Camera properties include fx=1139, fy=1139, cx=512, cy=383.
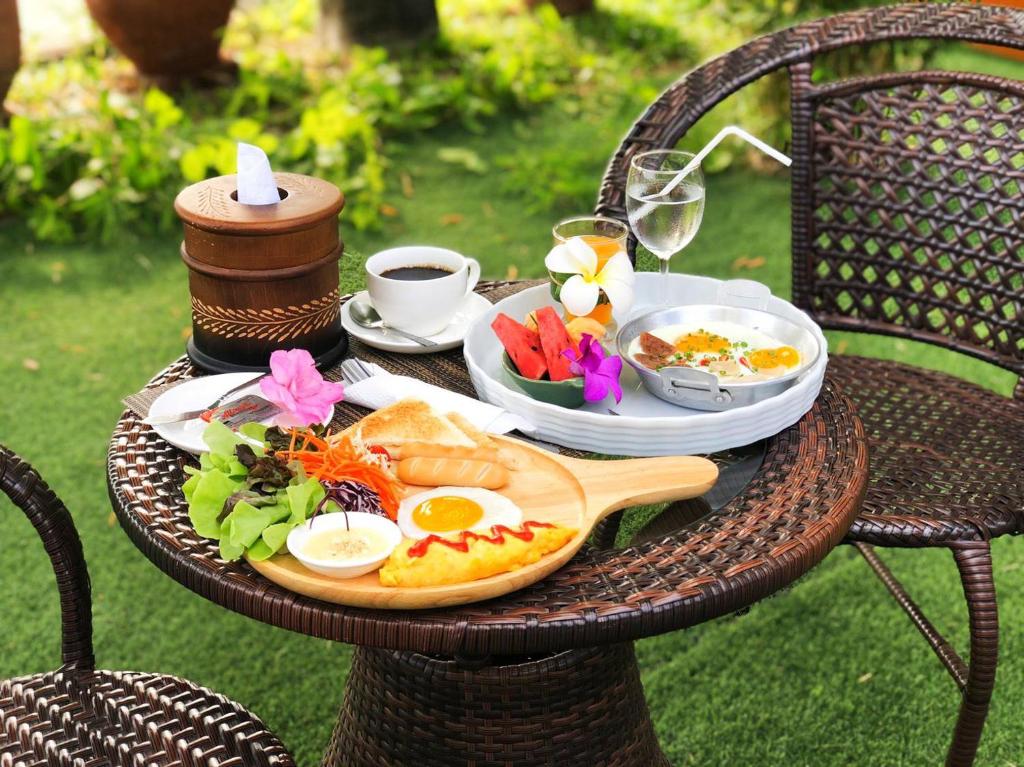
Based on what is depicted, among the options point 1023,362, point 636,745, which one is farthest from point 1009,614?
point 636,745

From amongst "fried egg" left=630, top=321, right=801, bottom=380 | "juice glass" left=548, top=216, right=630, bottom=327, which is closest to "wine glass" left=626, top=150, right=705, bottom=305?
"juice glass" left=548, top=216, right=630, bottom=327

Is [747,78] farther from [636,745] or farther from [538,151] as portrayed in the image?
[538,151]

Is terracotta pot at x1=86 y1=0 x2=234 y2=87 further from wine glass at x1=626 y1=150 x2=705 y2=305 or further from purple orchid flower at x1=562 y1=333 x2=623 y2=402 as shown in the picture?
purple orchid flower at x1=562 y1=333 x2=623 y2=402

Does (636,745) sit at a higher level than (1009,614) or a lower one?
higher

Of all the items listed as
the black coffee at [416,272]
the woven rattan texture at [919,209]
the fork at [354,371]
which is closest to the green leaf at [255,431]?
the fork at [354,371]

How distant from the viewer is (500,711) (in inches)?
68.7

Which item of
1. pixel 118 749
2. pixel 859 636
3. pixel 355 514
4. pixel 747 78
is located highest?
pixel 747 78

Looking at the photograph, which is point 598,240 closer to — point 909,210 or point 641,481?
point 641,481

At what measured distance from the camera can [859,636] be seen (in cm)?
268

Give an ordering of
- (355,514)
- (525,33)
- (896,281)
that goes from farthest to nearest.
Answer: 1. (525,33)
2. (896,281)
3. (355,514)

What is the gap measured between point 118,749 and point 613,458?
776 mm

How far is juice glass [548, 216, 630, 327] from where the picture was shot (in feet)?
5.78

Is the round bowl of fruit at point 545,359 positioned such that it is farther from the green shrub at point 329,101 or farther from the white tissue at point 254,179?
the green shrub at point 329,101

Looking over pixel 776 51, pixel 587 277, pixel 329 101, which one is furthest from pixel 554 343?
pixel 329 101
